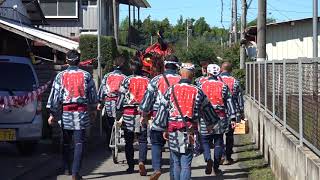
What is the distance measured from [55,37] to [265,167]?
10989mm

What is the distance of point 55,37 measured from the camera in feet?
66.7

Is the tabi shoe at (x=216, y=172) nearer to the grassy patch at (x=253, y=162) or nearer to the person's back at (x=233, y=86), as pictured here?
the grassy patch at (x=253, y=162)

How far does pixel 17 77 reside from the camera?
12344 millimetres

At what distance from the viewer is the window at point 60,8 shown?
1398 inches

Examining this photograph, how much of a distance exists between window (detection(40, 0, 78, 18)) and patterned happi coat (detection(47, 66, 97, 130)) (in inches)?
1027

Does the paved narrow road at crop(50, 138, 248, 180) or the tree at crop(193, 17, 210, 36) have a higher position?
the tree at crop(193, 17, 210, 36)

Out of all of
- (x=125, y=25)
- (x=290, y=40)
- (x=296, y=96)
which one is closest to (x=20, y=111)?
(x=296, y=96)

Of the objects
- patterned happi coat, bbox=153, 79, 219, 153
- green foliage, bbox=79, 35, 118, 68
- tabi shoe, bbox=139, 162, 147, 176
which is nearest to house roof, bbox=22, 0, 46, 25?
green foliage, bbox=79, 35, 118, 68

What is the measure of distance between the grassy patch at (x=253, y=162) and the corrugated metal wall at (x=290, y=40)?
1168cm

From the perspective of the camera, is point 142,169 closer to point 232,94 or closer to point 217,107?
point 217,107

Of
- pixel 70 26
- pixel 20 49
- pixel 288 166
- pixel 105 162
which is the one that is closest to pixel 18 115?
pixel 105 162

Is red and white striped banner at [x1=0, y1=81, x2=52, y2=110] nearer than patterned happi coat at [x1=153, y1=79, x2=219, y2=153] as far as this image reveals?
No

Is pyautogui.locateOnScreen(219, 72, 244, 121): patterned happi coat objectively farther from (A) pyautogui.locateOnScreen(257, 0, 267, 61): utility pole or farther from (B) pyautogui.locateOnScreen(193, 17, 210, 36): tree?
(B) pyautogui.locateOnScreen(193, 17, 210, 36): tree

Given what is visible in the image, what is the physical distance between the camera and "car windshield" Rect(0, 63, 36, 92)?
1225 cm
